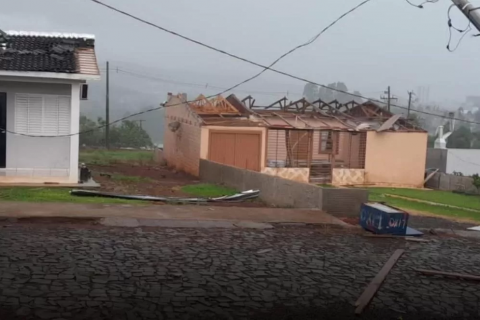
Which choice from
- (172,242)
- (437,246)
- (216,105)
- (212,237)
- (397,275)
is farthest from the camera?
(216,105)

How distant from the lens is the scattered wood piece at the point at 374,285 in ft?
21.9

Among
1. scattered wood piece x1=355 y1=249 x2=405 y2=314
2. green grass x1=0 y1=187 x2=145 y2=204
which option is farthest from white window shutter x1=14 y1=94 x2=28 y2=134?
scattered wood piece x1=355 y1=249 x2=405 y2=314

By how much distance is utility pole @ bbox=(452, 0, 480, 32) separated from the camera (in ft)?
31.3

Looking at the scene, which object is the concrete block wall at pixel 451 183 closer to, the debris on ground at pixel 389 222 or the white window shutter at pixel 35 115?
the debris on ground at pixel 389 222

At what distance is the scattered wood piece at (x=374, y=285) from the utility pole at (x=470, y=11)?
3.86m

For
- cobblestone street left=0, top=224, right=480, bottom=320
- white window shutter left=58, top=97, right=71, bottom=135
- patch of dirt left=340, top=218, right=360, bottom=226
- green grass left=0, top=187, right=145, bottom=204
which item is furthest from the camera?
white window shutter left=58, top=97, right=71, bottom=135

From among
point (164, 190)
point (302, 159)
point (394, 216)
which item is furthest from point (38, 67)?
point (302, 159)

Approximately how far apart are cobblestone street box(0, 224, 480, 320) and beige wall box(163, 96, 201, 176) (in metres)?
17.3

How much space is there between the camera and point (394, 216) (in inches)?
448

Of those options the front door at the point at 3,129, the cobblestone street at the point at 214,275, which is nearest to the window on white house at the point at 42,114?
the front door at the point at 3,129

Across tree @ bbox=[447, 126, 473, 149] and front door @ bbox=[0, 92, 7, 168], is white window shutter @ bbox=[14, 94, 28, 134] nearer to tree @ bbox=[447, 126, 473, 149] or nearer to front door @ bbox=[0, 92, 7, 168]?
front door @ bbox=[0, 92, 7, 168]

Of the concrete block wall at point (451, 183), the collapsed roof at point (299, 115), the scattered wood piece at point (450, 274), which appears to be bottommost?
the concrete block wall at point (451, 183)

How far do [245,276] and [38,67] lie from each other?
11.8 metres

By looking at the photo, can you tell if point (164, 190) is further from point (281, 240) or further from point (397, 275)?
point (397, 275)
